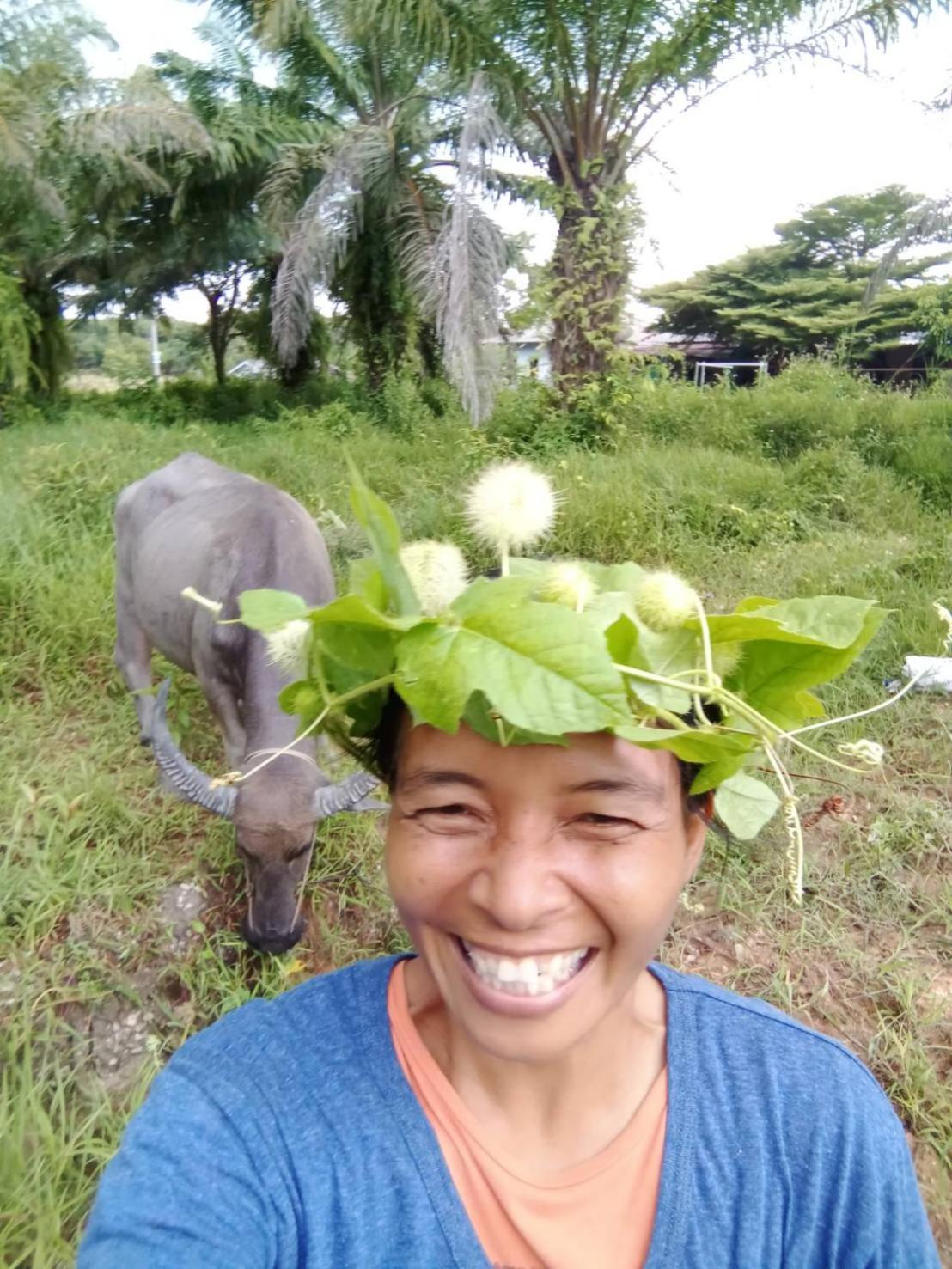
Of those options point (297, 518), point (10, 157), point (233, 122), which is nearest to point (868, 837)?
point (297, 518)

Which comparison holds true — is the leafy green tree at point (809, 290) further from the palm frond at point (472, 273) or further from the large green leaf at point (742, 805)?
the large green leaf at point (742, 805)

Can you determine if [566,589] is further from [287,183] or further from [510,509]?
[287,183]

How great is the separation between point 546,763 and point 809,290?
2180 cm

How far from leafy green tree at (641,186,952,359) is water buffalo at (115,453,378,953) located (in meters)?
17.1

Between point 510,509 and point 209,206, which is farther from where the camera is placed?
point 209,206

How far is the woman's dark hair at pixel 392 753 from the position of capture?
1.11 metres

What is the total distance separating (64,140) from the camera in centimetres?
1027

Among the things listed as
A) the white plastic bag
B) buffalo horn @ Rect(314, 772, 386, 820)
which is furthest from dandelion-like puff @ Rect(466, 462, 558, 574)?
the white plastic bag

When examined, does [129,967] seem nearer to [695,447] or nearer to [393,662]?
[393,662]

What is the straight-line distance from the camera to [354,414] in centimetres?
1060

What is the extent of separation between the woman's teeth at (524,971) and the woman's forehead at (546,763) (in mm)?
196

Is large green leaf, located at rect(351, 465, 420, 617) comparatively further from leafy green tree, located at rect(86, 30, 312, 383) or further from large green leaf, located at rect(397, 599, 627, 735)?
leafy green tree, located at rect(86, 30, 312, 383)

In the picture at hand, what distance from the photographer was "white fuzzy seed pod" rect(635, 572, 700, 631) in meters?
1.03

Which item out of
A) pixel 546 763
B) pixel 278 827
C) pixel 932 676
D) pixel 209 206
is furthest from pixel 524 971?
pixel 209 206
